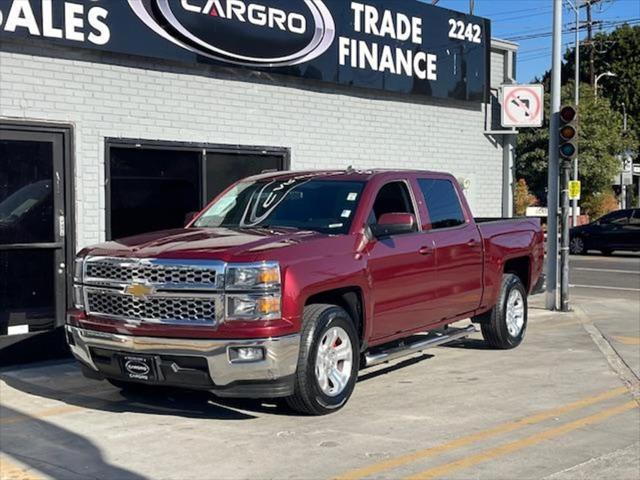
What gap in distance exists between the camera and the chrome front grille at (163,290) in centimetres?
632

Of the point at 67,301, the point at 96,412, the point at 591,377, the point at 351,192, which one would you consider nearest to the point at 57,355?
the point at 67,301

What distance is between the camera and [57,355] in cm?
959

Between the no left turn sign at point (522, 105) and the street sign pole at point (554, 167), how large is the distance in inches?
70.6

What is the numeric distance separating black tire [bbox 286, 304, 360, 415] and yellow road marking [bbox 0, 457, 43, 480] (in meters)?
2.04

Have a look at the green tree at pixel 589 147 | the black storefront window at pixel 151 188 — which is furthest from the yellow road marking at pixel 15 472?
the green tree at pixel 589 147

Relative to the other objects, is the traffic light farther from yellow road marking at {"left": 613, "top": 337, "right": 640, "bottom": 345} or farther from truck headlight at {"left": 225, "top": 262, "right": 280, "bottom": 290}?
truck headlight at {"left": 225, "top": 262, "right": 280, "bottom": 290}

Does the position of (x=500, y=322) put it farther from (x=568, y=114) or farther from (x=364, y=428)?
(x=568, y=114)

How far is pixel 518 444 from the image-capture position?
6.20 m

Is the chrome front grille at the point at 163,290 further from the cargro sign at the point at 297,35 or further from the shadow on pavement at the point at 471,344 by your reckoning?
the shadow on pavement at the point at 471,344

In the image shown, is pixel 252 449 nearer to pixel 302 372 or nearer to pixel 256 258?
pixel 302 372

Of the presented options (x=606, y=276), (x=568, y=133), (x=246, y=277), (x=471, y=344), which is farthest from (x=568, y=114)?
(x=606, y=276)

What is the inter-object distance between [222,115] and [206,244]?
497cm

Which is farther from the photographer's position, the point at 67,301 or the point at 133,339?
the point at 67,301

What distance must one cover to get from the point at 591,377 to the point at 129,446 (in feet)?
15.7
